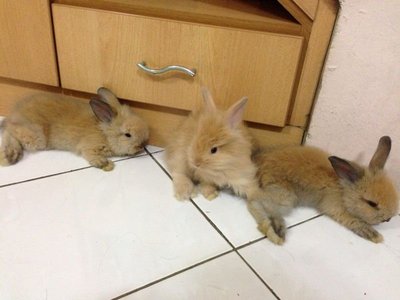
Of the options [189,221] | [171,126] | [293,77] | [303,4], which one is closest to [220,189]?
[189,221]

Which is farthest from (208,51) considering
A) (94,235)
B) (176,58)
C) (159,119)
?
(94,235)

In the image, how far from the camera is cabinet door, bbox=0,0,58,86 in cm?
110

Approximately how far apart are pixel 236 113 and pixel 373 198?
43cm

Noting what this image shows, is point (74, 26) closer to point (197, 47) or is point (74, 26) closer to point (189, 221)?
point (197, 47)

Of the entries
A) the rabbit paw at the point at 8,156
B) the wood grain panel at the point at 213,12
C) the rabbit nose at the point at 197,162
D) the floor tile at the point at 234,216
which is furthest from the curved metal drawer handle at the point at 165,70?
the rabbit paw at the point at 8,156

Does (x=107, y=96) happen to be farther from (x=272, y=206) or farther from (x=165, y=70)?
(x=272, y=206)

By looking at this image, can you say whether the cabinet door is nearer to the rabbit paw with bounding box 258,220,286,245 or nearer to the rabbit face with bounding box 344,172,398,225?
the rabbit paw with bounding box 258,220,286,245

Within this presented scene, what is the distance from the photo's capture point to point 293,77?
41.4 inches

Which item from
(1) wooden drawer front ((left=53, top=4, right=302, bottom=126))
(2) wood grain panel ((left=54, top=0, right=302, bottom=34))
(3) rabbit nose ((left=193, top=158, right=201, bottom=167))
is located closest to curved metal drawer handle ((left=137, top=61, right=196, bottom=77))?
(1) wooden drawer front ((left=53, top=4, right=302, bottom=126))

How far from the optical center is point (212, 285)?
83 cm

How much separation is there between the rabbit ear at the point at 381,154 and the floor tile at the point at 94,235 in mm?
457

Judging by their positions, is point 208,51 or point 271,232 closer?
point 271,232

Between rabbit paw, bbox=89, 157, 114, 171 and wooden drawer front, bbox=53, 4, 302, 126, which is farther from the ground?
wooden drawer front, bbox=53, 4, 302, 126

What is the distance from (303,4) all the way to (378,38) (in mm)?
210
